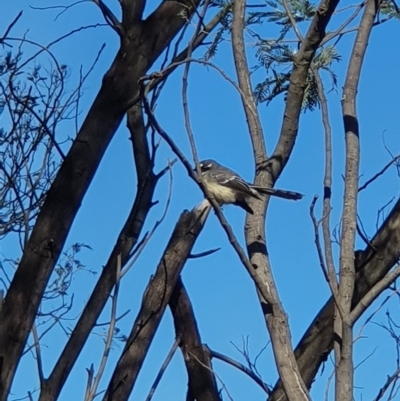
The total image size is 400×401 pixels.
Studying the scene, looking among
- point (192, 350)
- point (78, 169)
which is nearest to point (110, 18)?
point (78, 169)

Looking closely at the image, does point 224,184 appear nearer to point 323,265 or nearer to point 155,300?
point 155,300

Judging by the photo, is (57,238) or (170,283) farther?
(170,283)

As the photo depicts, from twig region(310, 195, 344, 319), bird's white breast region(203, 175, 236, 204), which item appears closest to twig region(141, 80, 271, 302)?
twig region(310, 195, 344, 319)

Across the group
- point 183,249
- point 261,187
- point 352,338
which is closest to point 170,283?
point 183,249

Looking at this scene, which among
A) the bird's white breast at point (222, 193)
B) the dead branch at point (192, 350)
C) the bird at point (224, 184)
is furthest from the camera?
the bird's white breast at point (222, 193)

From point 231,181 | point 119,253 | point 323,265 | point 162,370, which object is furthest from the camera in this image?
point 231,181

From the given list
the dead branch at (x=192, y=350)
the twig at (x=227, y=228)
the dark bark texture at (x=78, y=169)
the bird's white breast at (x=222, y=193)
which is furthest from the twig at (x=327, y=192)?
the bird's white breast at (x=222, y=193)

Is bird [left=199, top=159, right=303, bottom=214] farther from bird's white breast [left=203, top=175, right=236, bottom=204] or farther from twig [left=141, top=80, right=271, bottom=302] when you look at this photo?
twig [left=141, top=80, right=271, bottom=302]

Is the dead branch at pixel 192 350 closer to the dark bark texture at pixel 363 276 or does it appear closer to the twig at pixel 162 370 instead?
the twig at pixel 162 370

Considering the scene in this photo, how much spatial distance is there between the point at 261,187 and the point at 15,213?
3054 millimetres

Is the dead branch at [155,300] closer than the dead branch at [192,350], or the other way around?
the dead branch at [155,300]

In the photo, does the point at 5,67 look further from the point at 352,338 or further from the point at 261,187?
the point at 352,338

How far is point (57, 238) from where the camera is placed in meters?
3.33

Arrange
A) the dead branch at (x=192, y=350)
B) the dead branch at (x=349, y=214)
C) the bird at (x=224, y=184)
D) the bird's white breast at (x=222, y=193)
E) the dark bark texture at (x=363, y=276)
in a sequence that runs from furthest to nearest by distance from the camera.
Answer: the bird's white breast at (x=222, y=193)
the bird at (x=224, y=184)
the dead branch at (x=192, y=350)
the dark bark texture at (x=363, y=276)
the dead branch at (x=349, y=214)
